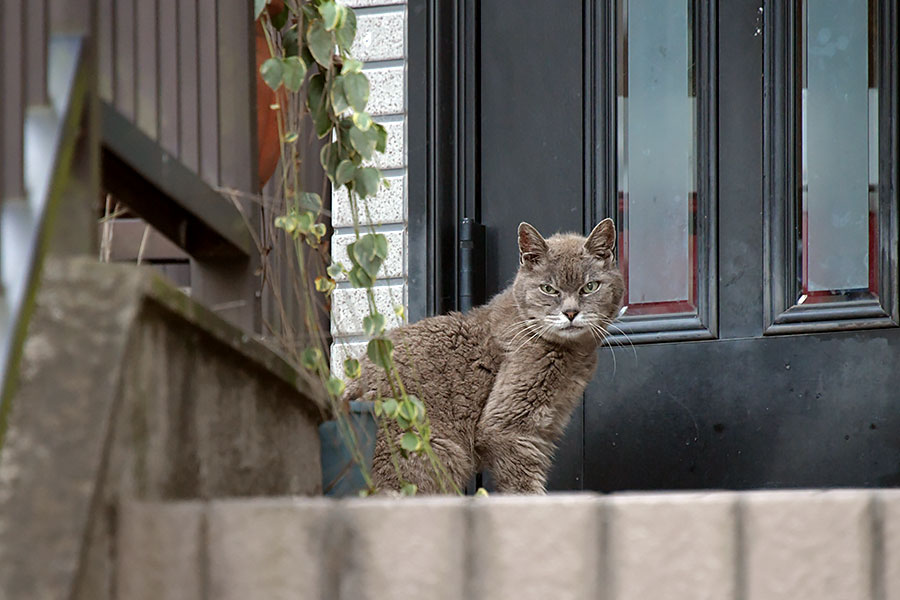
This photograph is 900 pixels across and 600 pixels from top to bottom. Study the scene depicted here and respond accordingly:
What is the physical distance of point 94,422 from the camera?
37.5 inches

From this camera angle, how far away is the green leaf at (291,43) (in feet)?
6.10

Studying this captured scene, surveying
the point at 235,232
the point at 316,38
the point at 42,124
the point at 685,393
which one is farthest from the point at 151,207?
the point at 685,393

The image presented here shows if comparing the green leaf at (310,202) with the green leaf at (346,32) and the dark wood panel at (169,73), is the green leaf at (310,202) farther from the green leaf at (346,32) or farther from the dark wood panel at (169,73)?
the dark wood panel at (169,73)

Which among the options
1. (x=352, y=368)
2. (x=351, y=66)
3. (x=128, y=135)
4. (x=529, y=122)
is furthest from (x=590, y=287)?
(x=128, y=135)

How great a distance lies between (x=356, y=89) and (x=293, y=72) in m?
0.12

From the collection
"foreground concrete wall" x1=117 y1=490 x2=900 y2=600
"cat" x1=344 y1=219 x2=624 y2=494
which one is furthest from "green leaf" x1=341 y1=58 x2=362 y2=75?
"cat" x1=344 y1=219 x2=624 y2=494

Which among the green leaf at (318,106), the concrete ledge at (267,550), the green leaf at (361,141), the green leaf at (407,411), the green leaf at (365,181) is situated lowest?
the concrete ledge at (267,550)

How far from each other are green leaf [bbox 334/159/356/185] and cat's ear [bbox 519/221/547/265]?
1.67m

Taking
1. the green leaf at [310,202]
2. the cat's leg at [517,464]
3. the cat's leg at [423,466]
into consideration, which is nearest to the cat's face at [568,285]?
the cat's leg at [517,464]

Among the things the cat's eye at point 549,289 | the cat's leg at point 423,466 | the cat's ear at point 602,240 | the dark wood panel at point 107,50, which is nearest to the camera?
the dark wood panel at point 107,50

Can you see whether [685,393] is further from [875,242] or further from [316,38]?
[316,38]

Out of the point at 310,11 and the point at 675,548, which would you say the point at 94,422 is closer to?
the point at 675,548

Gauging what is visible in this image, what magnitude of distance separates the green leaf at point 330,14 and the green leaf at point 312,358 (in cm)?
48

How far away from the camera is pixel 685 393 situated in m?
3.35
